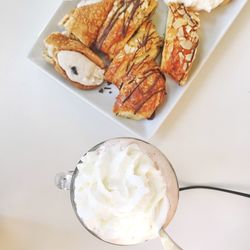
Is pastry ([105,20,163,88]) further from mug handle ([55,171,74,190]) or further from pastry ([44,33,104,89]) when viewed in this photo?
mug handle ([55,171,74,190])

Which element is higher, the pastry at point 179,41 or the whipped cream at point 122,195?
the pastry at point 179,41

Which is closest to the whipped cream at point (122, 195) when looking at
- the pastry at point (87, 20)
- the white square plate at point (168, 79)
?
the white square plate at point (168, 79)

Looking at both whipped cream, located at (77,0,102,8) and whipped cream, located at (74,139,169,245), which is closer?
whipped cream, located at (74,139,169,245)

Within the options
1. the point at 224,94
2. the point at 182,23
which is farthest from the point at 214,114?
the point at 182,23

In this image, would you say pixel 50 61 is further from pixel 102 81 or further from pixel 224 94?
pixel 224 94

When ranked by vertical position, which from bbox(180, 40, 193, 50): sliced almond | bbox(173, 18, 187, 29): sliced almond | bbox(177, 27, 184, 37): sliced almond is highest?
bbox(173, 18, 187, 29): sliced almond

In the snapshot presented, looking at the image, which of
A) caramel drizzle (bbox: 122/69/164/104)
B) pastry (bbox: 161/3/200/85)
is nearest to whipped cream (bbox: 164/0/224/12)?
pastry (bbox: 161/3/200/85)

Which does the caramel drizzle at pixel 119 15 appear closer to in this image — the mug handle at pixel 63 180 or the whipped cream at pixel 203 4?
the whipped cream at pixel 203 4
